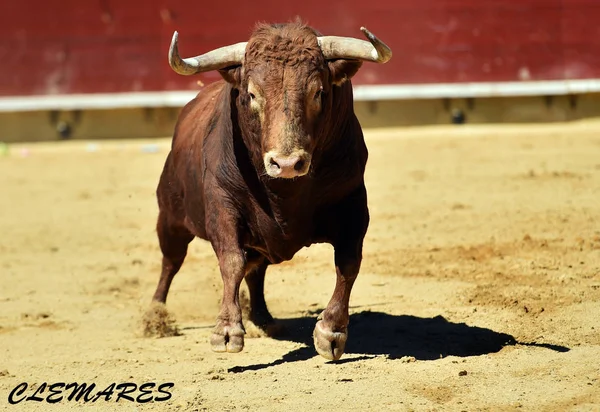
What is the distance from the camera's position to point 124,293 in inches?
240

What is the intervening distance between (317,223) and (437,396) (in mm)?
963

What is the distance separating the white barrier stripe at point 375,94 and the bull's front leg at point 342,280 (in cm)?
665

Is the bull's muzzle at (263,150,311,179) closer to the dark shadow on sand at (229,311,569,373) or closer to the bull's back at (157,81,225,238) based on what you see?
the dark shadow on sand at (229,311,569,373)

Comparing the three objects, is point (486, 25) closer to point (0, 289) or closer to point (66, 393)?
point (0, 289)

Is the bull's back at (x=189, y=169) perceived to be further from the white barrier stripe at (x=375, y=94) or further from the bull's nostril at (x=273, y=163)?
the white barrier stripe at (x=375, y=94)

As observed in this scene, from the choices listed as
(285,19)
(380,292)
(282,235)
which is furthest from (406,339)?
(285,19)

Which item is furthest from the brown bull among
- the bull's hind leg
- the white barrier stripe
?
the white barrier stripe

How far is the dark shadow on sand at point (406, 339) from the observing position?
14.0 feet

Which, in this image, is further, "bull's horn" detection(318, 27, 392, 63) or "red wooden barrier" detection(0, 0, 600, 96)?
"red wooden barrier" detection(0, 0, 600, 96)

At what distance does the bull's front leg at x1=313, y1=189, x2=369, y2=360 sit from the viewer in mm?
4012

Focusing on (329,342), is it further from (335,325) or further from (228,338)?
(228,338)

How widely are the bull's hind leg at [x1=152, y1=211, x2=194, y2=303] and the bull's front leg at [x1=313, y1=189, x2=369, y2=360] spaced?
129cm

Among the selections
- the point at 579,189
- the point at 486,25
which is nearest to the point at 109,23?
the point at 486,25

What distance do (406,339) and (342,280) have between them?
57 cm
